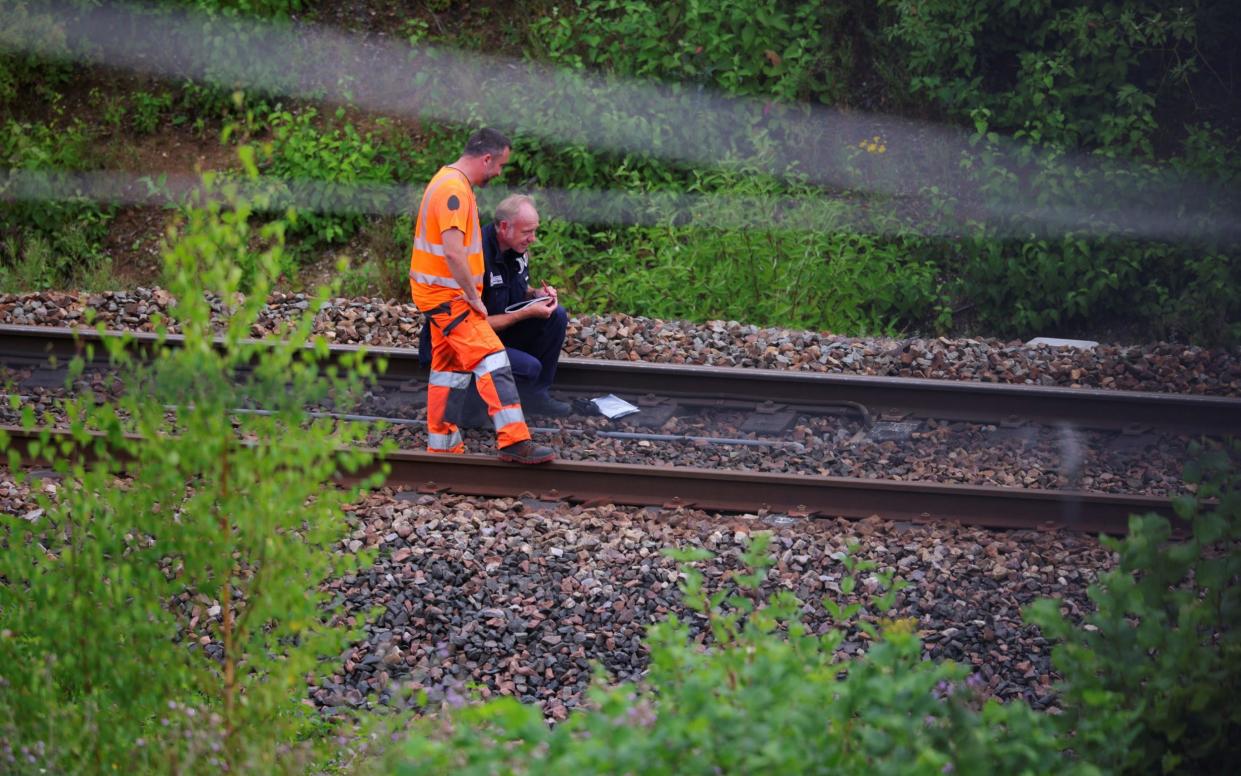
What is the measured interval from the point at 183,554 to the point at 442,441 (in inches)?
143

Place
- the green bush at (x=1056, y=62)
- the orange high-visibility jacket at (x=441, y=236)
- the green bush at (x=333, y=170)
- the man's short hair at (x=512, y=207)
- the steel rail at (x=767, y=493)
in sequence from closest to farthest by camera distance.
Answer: the steel rail at (x=767, y=493) → the orange high-visibility jacket at (x=441, y=236) → the man's short hair at (x=512, y=207) → the green bush at (x=1056, y=62) → the green bush at (x=333, y=170)

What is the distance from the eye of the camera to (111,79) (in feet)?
47.7

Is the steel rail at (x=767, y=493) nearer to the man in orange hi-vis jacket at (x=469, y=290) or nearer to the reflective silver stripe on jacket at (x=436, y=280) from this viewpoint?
the man in orange hi-vis jacket at (x=469, y=290)

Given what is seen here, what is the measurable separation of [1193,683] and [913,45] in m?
9.57

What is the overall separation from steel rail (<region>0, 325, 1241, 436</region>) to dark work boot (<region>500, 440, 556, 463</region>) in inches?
47.9

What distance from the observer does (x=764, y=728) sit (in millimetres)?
2803

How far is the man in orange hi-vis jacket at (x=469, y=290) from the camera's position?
22.4 ft

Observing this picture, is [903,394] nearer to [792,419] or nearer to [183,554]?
[792,419]

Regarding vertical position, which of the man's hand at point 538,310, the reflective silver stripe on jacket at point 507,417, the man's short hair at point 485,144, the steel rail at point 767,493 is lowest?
the steel rail at point 767,493

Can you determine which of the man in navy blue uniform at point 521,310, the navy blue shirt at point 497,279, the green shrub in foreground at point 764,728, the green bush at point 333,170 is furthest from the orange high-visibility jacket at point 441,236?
the green bush at point 333,170

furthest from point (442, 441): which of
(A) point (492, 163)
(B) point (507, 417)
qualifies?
(A) point (492, 163)

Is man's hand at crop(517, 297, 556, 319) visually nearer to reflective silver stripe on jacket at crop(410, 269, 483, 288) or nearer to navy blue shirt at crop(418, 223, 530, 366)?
navy blue shirt at crop(418, 223, 530, 366)

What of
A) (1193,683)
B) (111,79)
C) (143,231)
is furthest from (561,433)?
(111,79)

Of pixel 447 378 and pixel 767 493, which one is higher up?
pixel 447 378
